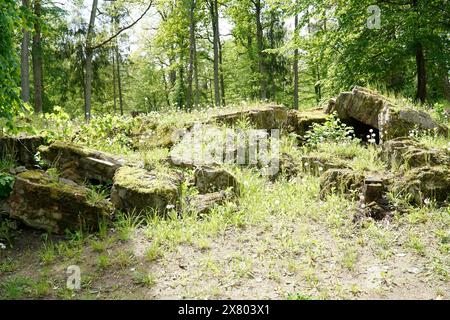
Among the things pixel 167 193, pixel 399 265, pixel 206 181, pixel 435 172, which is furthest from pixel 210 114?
pixel 399 265

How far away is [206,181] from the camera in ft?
20.7

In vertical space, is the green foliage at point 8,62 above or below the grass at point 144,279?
above

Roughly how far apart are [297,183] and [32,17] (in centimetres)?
514

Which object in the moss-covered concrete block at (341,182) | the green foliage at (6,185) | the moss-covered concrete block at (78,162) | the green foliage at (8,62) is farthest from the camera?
the moss-covered concrete block at (78,162)

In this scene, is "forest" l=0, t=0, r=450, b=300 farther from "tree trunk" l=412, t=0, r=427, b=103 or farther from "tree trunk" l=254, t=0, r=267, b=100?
"tree trunk" l=254, t=0, r=267, b=100

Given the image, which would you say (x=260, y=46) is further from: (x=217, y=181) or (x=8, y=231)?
(x=8, y=231)

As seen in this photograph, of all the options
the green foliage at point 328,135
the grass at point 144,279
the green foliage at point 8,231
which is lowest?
the grass at point 144,279

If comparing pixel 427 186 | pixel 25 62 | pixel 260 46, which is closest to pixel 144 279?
pixel 427 186

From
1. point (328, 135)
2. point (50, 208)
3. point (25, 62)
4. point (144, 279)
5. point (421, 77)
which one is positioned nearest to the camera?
point (144, 279)

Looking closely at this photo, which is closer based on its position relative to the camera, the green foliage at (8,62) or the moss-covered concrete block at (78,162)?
the green foliage at (8,62)

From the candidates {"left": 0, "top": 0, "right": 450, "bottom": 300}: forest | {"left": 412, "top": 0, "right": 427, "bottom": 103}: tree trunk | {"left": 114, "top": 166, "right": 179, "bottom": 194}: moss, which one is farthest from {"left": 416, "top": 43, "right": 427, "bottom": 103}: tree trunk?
{"left": 114, "top": 166, "right": 179, "bottom": 194}: moss

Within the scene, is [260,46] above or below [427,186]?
above

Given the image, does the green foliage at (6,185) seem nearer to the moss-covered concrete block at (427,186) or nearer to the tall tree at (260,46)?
the moss-covered concrete block at (427,186)

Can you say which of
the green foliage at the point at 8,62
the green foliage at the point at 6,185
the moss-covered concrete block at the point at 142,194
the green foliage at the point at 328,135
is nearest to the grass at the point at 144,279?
the moss-covered concrete block at the point at 142,194
